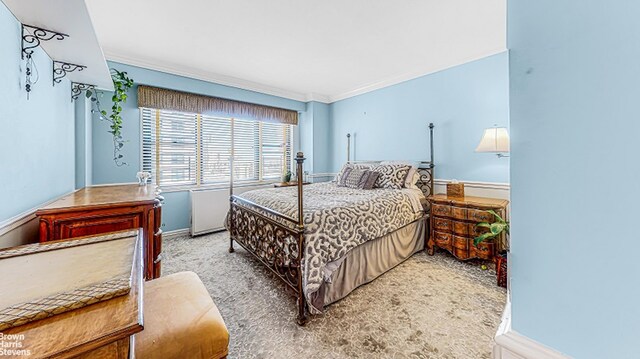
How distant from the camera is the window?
369cm

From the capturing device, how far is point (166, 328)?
0.97 metres

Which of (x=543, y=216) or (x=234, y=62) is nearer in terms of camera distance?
(x=543, y=216)

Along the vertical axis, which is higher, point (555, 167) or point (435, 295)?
point (555, 167)

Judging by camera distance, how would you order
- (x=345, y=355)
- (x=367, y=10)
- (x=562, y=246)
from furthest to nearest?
(x=367, y=10) → (x=345, y=355) → (x=562, y=246)

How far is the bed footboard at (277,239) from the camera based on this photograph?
6.16 feet

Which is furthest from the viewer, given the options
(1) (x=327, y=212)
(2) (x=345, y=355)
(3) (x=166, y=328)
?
(1) (x=327, y=212)

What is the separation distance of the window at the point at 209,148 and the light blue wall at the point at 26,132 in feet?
5.15

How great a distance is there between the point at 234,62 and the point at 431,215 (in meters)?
3.37

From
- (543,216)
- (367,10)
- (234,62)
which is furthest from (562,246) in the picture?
(234,62)

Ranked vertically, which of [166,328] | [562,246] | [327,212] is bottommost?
[166,328]

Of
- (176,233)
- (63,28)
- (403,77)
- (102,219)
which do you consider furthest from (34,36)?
(403,77)

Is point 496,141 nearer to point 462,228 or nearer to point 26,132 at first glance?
point 462,228

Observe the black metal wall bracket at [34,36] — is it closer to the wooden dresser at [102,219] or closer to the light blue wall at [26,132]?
the light blue wall at [26,132]

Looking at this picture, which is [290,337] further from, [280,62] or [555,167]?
[280,62]
